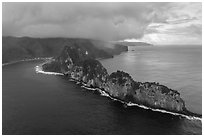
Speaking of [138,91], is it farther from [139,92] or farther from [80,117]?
[80,117]

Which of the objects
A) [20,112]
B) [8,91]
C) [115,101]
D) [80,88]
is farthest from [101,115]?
[8,91]

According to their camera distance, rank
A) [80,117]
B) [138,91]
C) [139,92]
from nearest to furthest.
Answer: [80,117]
[139,92]
[138,91]

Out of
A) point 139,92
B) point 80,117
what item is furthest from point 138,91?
point 80,117

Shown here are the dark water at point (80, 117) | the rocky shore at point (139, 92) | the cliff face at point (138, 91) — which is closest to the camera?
the dark water at point (80, 117)

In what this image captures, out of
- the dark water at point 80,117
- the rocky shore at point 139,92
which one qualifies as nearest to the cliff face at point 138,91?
the rocky shore at point 139,92

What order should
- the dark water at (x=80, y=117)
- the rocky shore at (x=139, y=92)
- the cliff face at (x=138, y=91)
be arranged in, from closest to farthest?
the dark water at (x=80, y=117)
the rocky shore at (x=139, y=92)
the cliff face at (x=138, y=91)

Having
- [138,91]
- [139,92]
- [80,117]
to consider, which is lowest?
[80,117]

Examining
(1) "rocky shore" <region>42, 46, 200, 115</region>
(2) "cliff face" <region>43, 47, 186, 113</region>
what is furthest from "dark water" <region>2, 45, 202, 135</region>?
(2) "cliff face" <region>43, 47, 186, 113</region>

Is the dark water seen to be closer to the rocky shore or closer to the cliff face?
the rocky shore

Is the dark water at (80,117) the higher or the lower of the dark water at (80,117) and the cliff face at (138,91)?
the lower

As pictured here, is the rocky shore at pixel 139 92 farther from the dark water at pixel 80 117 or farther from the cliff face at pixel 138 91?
the dark water at pixel 80 117
